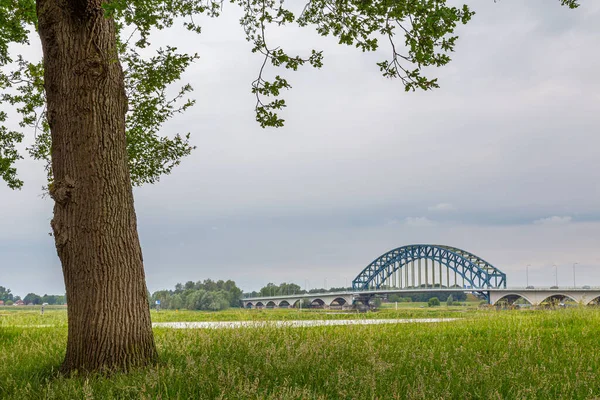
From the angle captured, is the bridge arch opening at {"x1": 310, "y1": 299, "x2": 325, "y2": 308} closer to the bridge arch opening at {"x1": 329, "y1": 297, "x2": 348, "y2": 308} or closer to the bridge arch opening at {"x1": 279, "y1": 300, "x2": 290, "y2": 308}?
the bridge arch opening at {"x1": 329, "y1": 297, "x2": 348, "y2": 308}

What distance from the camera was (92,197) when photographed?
605cm

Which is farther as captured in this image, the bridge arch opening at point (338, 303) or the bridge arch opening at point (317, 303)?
the bridge arch opening at point (317, 303)

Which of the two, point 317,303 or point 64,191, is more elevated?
point 64,191

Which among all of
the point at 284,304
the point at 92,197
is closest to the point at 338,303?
the point at 284,304

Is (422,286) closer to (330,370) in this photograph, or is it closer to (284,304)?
(284,304)

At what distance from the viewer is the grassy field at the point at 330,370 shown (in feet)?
15.0

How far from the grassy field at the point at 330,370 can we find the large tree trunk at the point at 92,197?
1.61ft

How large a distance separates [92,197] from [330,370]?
127 inches

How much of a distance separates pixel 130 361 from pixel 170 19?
541 cm

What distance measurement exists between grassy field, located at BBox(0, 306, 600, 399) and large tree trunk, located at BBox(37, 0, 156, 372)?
1.61 ft

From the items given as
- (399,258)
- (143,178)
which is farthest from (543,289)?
(143,178)

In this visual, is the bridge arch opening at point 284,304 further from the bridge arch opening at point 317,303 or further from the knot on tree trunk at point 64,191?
the knot on tree trunk at point 64,191

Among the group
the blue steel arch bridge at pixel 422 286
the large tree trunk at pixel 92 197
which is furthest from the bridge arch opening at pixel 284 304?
the large tree trunk at pixel 92 197

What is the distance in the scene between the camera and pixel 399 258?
120750mm
